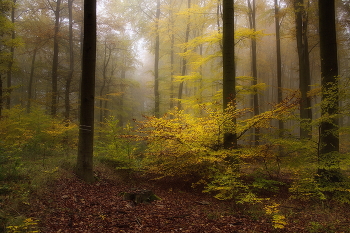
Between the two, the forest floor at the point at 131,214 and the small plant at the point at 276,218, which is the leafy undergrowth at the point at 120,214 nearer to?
the forest floor at the point at 131,214

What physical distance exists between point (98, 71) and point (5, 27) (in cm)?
1237

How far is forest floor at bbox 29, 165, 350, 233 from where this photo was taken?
3920mm

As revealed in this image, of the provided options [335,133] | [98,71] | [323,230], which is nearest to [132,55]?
[98,71]

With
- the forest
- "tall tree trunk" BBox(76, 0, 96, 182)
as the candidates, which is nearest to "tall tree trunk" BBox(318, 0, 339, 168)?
the forest

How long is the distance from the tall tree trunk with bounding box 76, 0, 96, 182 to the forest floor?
598 millimetres

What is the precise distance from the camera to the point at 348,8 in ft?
47.1

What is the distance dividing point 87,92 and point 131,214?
3.97 meters

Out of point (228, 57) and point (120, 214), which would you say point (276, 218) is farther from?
point (228, 57)

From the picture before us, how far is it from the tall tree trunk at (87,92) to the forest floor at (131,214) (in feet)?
1.96

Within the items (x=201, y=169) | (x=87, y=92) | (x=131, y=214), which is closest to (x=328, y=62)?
(x=201, y=169)

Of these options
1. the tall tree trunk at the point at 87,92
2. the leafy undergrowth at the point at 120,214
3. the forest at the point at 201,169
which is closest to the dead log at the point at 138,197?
the forest at the point at 201,169

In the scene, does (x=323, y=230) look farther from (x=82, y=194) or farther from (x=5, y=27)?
(x=5, y=27)

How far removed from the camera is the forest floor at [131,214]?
3.92m

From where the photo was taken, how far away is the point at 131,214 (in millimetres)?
4602
